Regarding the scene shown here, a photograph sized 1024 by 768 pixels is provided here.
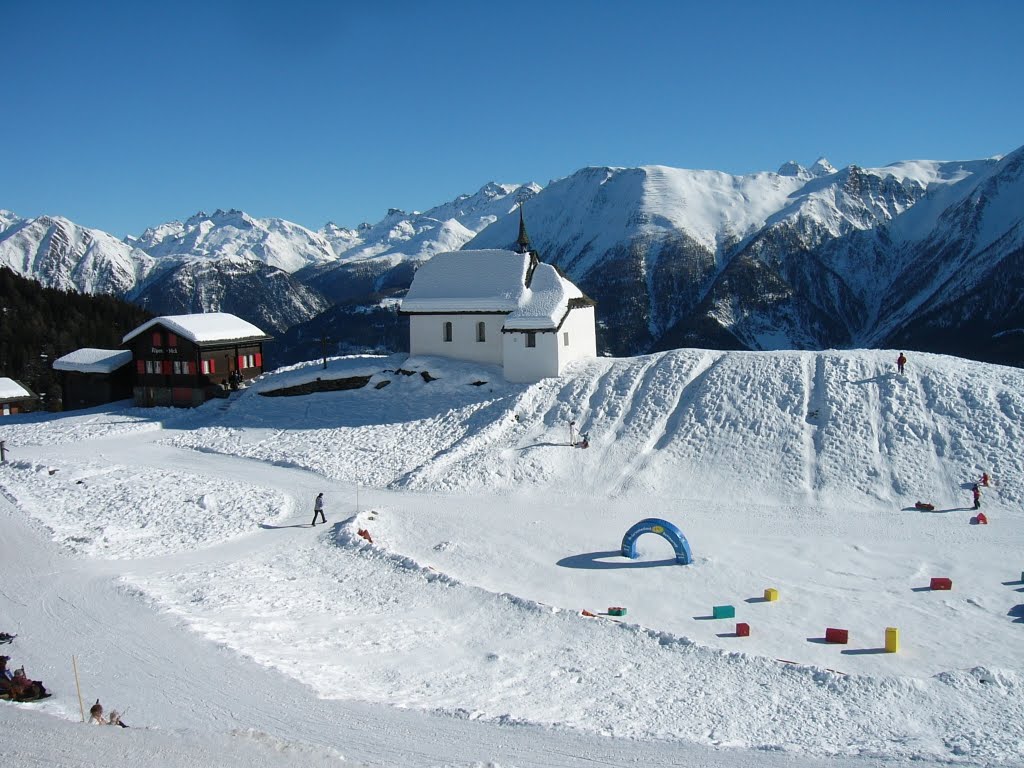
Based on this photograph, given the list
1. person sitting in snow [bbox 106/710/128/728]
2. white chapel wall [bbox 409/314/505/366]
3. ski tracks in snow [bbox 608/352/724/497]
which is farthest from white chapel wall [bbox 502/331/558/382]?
person sitting in snow [bbox 106/710/128/728]

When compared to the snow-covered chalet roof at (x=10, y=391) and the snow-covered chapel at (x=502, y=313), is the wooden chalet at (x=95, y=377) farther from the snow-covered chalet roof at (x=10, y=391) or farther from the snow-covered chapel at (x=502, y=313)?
the snow-covered chapel at (x=502, y=313)

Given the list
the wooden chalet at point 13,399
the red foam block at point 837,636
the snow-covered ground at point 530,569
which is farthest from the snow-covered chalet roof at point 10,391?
the red foam block at point 837,636

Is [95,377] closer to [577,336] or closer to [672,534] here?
[577,336]

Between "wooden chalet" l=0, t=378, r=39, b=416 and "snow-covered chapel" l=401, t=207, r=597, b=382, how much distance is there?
31.2 meters

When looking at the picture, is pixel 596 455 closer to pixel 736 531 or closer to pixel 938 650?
pixel 736 531


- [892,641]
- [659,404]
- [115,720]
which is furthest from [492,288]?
[115,720]

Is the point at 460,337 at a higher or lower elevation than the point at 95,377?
higher

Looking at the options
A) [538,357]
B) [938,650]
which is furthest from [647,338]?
[938,650]

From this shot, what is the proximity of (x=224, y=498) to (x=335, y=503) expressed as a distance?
4869 mm

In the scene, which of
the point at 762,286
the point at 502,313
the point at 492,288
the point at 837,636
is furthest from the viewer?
the point at 762,286

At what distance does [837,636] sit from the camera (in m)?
22.2

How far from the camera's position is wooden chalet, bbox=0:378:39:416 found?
60.4 m

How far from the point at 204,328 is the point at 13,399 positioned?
62.7 feet

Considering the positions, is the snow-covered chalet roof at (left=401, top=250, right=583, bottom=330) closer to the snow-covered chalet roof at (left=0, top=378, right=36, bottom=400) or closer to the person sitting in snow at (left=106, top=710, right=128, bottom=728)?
the snow-covered chalet roof at (left=0, top=378, right=36, bottom=400)
